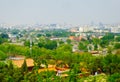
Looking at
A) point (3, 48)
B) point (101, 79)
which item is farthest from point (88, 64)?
point (3, 48)

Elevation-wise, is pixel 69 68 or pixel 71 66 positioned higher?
pixel 71 66

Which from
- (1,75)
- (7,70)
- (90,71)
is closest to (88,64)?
(90,71)

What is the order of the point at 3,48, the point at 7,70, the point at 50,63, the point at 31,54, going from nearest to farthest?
1. the point at 7,70
2. the point at 50,63
3. the point at 31,54
4. the point at 3,48

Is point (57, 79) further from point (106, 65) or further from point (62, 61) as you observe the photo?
point (62, 61)

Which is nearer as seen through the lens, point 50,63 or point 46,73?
point 46,73

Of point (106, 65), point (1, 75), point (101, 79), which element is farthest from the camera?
point (106, 65)

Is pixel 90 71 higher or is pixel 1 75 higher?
pixel 1 75

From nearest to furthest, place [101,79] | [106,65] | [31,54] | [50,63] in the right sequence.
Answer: [101,79] < [106,65] < [50,63] < [31,54]

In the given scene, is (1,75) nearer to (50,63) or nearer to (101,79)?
(101,79)

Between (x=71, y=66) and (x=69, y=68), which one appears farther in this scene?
(x=69, y=68)
